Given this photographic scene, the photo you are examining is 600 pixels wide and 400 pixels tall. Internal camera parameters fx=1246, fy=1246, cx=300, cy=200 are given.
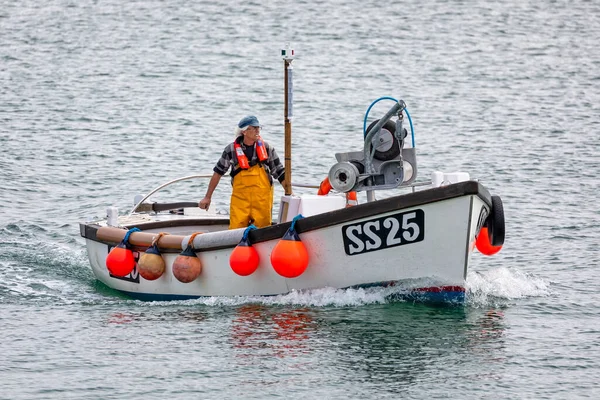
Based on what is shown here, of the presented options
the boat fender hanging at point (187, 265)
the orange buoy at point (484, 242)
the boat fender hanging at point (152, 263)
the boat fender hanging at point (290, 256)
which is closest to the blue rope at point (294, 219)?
the boat fender hanging at point (290, 256)

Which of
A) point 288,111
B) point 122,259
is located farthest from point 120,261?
point 288,111

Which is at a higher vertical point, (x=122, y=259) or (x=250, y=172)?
(x=250, y=172)

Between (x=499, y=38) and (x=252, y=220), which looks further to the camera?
(x=499, y=38)

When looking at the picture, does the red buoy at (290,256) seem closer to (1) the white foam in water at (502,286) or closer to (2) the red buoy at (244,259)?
(2) the red buoy at (244,259)

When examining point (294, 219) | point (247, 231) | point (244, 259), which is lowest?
point (244, 259)

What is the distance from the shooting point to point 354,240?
40.0 feet

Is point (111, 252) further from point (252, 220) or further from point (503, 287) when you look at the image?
point (503, 287)

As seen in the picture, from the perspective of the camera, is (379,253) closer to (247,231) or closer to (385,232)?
(385,232)

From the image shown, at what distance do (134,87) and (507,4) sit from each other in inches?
658

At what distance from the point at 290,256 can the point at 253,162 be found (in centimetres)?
135

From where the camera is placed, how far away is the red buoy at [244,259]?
12.4m

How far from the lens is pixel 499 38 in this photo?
36.9 metres

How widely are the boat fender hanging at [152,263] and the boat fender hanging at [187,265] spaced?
310mm

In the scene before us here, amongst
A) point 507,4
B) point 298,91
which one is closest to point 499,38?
point 507,4
